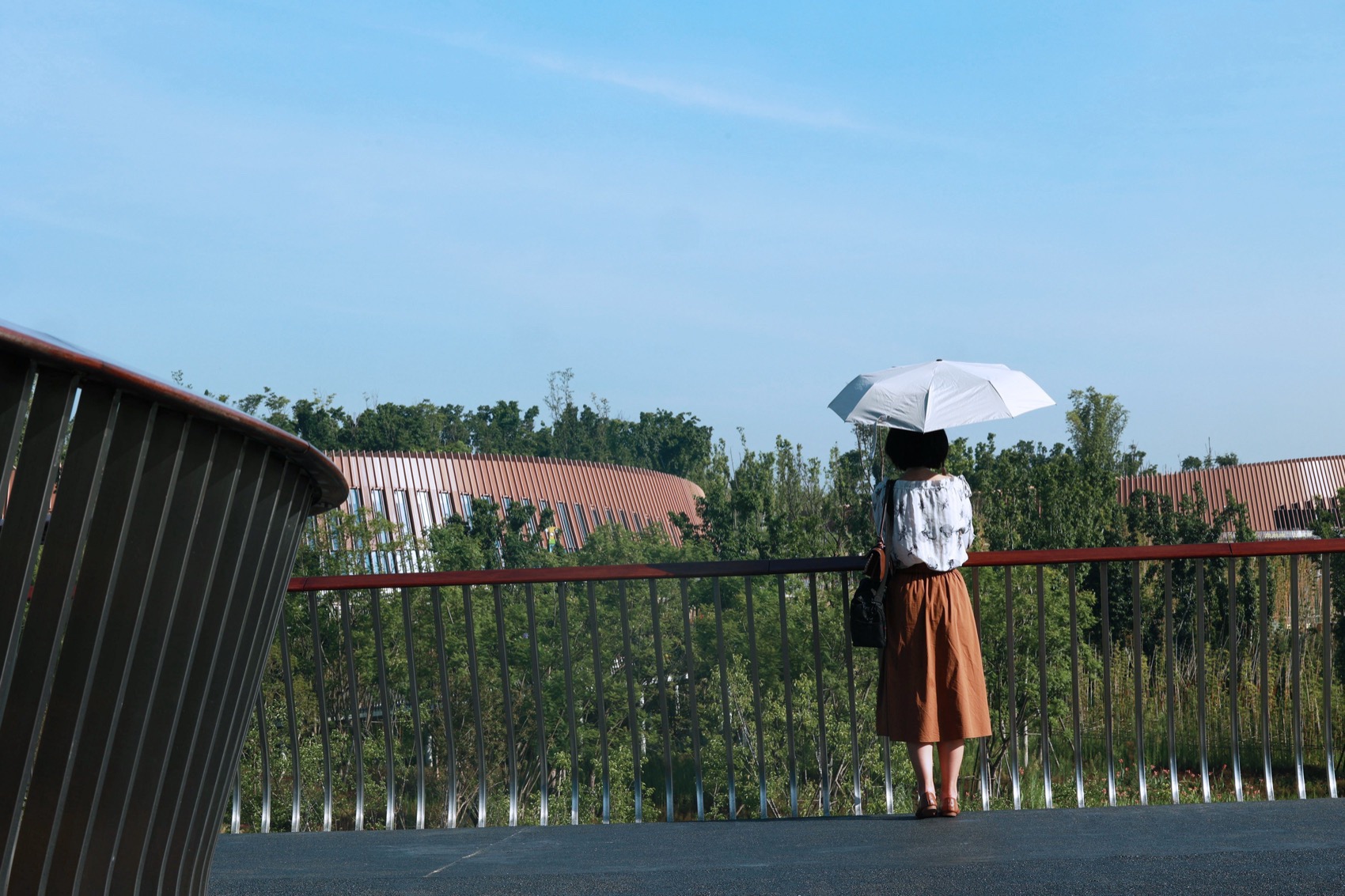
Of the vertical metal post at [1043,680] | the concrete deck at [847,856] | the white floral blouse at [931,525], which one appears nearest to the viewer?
the concrete deck at [847,856]

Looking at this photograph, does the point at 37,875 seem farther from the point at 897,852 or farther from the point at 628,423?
the point at 628,423

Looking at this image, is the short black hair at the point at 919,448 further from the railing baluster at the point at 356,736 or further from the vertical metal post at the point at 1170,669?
the railing baluster at the point at 356,736

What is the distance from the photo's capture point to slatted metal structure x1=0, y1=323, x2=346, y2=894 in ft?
6.62

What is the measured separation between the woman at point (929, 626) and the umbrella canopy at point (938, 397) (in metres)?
0.13

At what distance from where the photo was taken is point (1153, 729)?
23.0 metres

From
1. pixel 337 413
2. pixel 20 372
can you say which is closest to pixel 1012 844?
pixel 20 372

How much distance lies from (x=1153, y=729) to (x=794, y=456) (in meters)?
19.7

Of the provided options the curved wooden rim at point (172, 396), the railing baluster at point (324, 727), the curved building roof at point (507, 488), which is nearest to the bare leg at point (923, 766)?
the railing baluster at point (324, 727)

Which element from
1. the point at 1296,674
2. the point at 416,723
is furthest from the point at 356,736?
the point at 1296,674

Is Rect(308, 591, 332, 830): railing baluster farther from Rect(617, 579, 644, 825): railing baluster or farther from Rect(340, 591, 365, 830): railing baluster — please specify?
Rect(617, 579, 644, 825): railing baluster

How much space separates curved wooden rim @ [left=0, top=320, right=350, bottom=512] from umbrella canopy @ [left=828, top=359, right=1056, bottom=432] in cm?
290

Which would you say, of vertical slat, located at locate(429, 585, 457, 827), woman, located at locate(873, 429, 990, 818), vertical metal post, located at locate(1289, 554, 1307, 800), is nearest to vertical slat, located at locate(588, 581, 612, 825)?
vertical slat, located at locate(429, 585, 457, 827)

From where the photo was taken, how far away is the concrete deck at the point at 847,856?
4254mm

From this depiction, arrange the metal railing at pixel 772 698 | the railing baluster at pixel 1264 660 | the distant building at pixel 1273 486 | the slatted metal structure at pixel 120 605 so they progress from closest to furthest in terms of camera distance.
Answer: the slatted metal structure at pixel 120 605 → the railing baluster at pixel 1264 660 → the metal railing at pixel 772 698 → the distant building at pixel 1273 486
